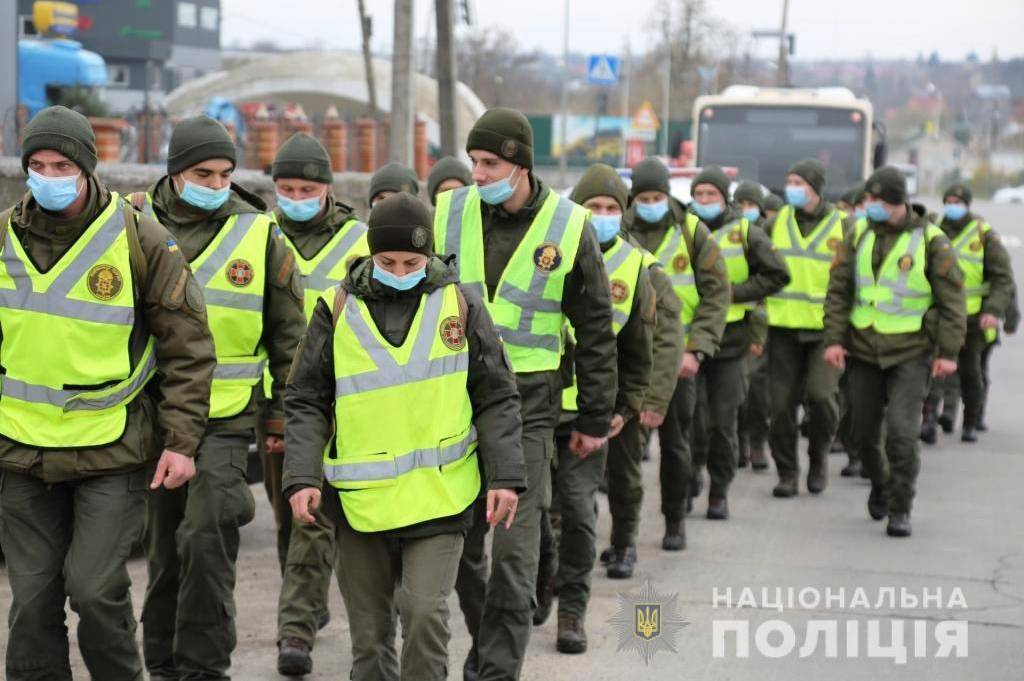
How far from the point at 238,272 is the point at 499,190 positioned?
981mm

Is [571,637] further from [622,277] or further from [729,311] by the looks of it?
[729,311]

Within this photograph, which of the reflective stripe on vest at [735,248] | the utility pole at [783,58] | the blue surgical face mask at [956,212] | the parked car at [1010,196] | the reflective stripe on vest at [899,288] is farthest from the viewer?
the parked car at [1010,196]

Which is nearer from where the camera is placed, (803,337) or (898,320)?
(898,320)

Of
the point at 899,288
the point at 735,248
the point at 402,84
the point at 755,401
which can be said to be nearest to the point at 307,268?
the point at 899,288

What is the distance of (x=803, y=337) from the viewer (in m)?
11.4

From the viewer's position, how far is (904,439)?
9.84m

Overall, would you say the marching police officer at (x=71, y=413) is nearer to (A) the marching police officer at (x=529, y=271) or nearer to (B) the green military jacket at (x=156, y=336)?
(B) the green military jacket at (x=156, y=336)

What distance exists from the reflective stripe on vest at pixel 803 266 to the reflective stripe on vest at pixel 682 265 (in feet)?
5.59

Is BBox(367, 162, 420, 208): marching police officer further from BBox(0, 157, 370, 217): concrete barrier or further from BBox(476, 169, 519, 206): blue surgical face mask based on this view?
BBox(476, 169, 519, 206): blue surgical face mask

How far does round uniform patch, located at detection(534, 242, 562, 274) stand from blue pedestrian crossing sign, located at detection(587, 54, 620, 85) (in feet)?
92.4

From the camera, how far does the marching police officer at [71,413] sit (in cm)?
528

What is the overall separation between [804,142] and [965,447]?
31.1 ft

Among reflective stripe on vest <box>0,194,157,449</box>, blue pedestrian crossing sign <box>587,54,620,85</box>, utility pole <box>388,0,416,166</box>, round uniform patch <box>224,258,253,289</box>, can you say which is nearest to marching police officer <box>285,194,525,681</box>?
reflective stripe on vest <box>0,194,157,449</box>

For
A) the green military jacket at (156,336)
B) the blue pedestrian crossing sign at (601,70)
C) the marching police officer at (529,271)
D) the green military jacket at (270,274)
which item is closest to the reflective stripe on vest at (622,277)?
the marching police officer at (529,271)
